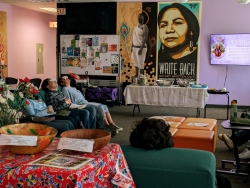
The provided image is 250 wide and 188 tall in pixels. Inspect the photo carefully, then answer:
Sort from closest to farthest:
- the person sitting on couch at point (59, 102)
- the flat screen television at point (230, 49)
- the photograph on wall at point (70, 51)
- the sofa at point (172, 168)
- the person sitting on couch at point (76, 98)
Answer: the sofa at point (172, 168), the person sitting on couch at point (59, 102), the person sitting on couch at point (76, 98), the flat screen television at point (230, 49), the photograph on wall at point (70, 51)

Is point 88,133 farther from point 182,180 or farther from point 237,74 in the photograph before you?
point 237,74

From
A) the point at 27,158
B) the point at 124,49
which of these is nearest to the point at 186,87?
the point at 124,49

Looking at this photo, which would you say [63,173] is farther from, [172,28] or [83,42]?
[83,42]

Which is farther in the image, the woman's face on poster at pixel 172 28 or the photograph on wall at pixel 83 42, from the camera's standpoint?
the photograph on wall at pixel 83 42

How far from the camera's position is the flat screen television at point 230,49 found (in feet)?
27.3

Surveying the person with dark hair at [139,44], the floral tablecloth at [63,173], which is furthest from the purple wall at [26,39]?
the floral tablecloth at [63,173]

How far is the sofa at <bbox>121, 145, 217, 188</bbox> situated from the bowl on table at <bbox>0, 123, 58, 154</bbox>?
49cm

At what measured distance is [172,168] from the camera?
200cm

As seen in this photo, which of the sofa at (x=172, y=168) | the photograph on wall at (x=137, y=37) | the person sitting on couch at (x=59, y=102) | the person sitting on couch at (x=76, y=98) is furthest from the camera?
the photograph on wall at (x=137, y=37)

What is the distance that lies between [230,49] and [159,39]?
5.71 feet

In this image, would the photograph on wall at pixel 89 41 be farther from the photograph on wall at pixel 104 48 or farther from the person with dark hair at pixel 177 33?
the person with dark hair at pixel 177 33

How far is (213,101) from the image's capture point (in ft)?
29.3

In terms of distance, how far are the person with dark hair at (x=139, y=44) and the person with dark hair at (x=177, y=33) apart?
1.33 ft

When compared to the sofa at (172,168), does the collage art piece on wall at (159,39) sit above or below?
above
